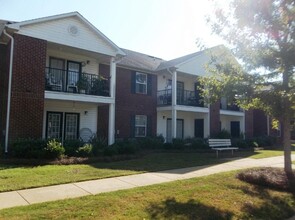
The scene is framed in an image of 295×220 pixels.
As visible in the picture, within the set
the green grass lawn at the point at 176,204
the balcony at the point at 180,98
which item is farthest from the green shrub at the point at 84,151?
the balcony at the point at 180,98

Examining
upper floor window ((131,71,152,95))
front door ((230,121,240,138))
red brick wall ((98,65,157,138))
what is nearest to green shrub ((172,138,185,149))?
red brick wall ((98,65,157,138))

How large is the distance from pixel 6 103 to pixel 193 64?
13890mm

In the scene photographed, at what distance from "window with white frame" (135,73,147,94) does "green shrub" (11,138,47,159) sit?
31.2ft

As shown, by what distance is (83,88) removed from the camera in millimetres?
16312

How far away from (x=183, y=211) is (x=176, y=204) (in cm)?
42

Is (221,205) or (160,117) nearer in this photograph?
(221,205)

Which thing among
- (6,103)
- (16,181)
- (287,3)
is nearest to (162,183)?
(16,181)

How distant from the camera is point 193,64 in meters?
22.7

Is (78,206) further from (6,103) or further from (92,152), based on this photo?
(6,103)

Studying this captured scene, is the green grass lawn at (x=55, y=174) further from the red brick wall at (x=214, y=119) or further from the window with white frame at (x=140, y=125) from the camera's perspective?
the red brick wall at (x=214, y=119)

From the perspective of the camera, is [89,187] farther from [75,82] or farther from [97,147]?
[75,82]

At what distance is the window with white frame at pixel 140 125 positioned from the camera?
20.8m

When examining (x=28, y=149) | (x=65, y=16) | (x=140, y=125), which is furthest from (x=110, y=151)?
(x=65, y=16)

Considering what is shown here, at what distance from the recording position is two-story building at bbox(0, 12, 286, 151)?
13836 millimetres
